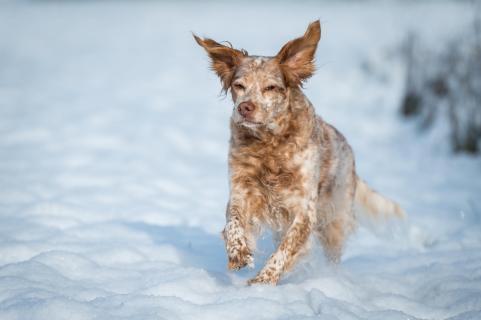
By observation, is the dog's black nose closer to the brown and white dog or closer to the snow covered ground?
the brown and white dog

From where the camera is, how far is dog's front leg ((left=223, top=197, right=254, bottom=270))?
3832 millimetres

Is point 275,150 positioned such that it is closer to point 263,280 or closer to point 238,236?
point 238,236

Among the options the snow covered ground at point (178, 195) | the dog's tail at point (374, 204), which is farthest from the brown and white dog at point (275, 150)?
the dog's tail at point (374, 204)

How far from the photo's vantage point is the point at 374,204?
17.6 ft

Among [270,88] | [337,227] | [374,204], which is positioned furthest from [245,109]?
[374,204]

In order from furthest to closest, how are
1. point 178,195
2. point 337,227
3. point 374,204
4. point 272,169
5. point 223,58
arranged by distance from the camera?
point 178,195 < point 374,204 < point 337,227 < point 223,58 < point 272,169

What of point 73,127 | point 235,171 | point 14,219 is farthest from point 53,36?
point 235,171

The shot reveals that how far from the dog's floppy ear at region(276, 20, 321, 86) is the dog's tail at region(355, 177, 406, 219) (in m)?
1.44

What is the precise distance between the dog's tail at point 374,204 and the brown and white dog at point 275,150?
3.60 ft

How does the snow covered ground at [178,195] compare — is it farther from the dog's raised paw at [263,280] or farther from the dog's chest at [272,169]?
the dog's chest at [272,169]

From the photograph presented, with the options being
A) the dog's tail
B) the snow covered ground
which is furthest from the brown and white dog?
the dog's tail

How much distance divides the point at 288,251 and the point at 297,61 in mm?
1245

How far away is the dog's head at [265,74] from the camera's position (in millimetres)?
4027

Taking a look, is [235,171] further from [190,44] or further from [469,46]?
[190,44]
